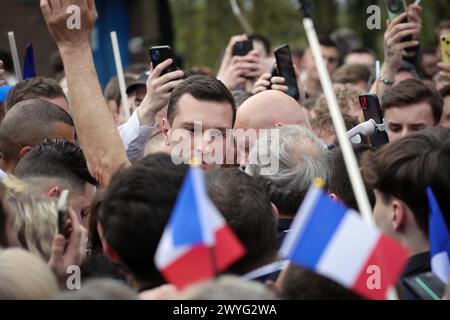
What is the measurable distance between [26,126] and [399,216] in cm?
269

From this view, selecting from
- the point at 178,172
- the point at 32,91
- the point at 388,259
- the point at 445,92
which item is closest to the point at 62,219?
the point at 178,172

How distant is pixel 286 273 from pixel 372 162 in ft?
2.82

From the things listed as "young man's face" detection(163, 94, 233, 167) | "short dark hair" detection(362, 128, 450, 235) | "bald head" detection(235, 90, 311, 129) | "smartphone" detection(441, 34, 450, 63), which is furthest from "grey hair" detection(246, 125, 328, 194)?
"smartphone" detection(441, 34, 450, 63)

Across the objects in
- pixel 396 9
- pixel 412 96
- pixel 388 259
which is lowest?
pixel 412 96

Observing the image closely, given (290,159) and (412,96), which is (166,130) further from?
(412,96)

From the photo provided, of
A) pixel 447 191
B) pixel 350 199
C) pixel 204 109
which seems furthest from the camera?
pixel 204 109

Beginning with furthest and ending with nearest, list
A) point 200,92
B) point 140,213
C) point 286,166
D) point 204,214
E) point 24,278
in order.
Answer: point 200,92, point 286,166, point 140,213, point 24,278, point 204,214

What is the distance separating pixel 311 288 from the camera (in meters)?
3.16

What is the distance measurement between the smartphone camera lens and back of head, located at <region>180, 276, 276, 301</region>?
4.74m

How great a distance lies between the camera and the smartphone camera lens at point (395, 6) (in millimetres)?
7277

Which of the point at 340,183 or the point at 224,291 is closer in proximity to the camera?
the point at 224,291

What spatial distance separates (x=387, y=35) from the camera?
7.18 m

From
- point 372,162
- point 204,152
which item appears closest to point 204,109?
point 204,152
